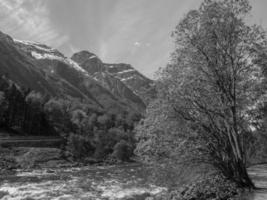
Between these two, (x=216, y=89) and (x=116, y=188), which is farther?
(x=116, y=188)

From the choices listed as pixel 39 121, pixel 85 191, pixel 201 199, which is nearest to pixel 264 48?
pixel 201 199

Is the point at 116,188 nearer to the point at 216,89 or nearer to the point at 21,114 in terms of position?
the point at 216,89

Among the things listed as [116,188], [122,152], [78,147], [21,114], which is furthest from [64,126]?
[116,188]

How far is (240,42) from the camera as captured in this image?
57.7ft

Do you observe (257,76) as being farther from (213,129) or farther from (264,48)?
(213,129)

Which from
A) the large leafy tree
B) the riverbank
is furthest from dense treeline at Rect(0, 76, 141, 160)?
the large leafy tree

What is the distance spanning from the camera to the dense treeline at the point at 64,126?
93875mm

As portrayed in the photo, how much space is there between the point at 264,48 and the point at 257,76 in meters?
1.80

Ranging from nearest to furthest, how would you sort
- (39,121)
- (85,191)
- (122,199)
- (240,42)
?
(240,42) → (122,199) → (85,191) → (39,121)

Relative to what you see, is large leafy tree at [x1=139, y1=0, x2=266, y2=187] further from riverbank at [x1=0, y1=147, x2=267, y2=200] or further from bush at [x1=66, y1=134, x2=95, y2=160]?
bush at [x1=66, y1=134, x2=95, y2=160]

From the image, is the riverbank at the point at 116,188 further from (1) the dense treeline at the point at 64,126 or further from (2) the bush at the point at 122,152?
(1) the dense treeline at the point at 64,126

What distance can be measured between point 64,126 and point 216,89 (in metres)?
124

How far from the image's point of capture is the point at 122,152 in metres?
91.4

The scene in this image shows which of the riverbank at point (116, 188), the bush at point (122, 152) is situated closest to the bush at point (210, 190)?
the riverbank at point (116, 188)
